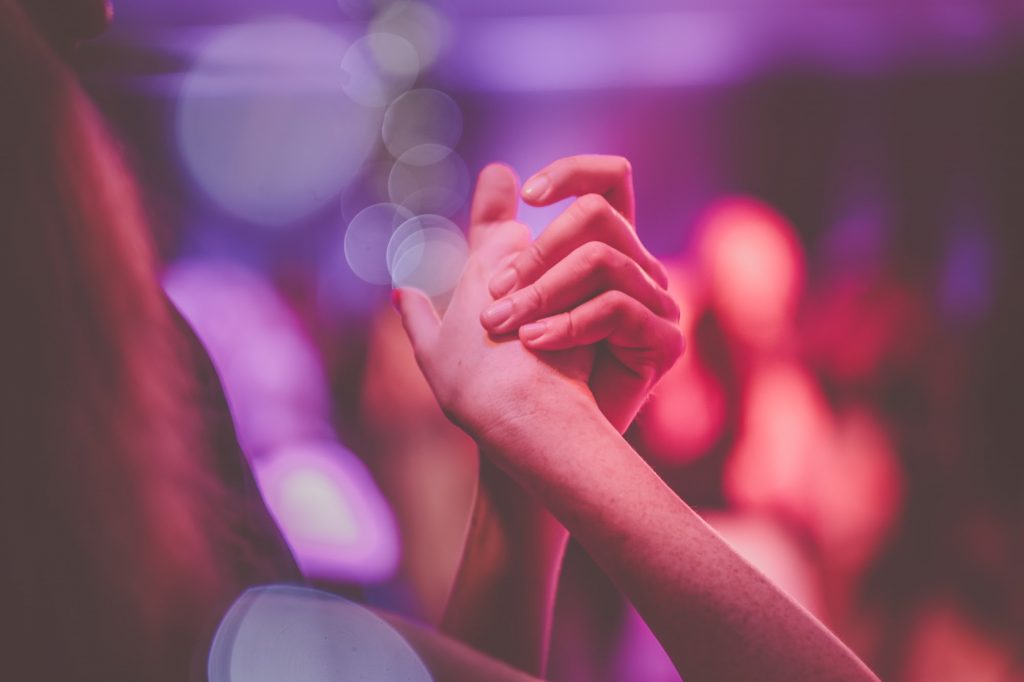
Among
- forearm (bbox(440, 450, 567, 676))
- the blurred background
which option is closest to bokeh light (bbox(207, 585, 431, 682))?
forearm (bbox(440, 450, 567, 676))

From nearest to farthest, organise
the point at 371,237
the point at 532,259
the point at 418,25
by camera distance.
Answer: the point at 532,259, the point at 418,25, the point at 371,237

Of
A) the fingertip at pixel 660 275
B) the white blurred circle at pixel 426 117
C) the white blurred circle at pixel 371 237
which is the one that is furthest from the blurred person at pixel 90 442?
the white blurred circle at pixel 371 237

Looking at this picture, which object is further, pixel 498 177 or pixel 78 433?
pixel 498 177

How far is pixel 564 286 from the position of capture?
2.20ft

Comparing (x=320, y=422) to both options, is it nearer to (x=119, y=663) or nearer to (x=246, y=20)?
(x=246, y=20)

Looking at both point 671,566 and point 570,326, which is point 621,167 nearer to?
point 570,326

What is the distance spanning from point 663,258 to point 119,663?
296 cm

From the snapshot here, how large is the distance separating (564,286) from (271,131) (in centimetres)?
415

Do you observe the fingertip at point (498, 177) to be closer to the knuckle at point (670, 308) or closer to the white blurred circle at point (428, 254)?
the knuckle at point (670, 308)

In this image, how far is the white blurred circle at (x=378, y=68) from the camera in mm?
3551

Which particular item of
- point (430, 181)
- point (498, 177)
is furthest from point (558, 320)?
point (430, 181)

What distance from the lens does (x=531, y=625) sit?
32.6 inches

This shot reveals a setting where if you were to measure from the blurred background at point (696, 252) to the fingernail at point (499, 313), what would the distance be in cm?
113

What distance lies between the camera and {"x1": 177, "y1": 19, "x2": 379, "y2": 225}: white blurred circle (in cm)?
384
